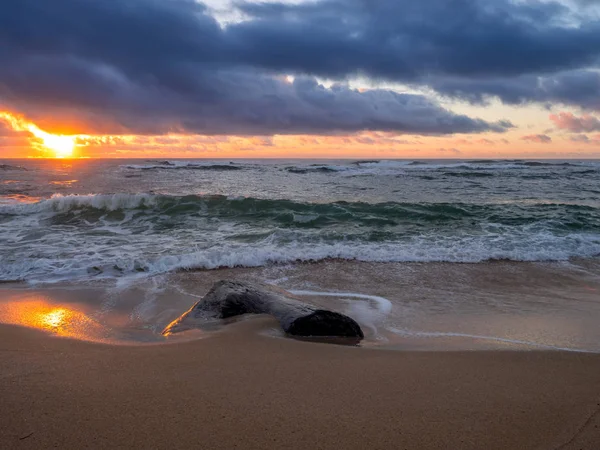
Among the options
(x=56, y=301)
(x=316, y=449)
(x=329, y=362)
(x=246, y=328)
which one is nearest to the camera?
(x=316, y=449)

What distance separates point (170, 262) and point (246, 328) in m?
3.87

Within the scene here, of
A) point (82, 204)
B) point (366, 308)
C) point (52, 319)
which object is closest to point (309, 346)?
point (366, 308)

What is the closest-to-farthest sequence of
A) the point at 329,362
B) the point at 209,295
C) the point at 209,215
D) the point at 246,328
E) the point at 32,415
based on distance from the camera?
1. the point at 32,415
2. the point at 329,362
3. the point at 246,328
4. the point at 209,295
5. the point at 209,215

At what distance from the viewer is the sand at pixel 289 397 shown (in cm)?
227

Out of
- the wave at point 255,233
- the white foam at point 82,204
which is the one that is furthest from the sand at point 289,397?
the white foam at point 82,204

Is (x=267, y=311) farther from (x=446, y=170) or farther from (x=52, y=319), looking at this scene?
(x=446, y=170)

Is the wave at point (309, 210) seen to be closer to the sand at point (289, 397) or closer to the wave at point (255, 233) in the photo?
the wave at point (255, 233)

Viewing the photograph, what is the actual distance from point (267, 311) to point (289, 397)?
1872mm

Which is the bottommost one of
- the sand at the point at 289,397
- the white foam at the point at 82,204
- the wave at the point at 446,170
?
the sand at the point at 289,397

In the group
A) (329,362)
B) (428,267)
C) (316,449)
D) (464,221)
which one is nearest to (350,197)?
(464,221)

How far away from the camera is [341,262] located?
26.3 feet

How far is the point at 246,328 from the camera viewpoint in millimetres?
4184

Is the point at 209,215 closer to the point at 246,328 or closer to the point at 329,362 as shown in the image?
the point at 246,328

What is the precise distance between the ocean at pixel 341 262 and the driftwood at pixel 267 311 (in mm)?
296
